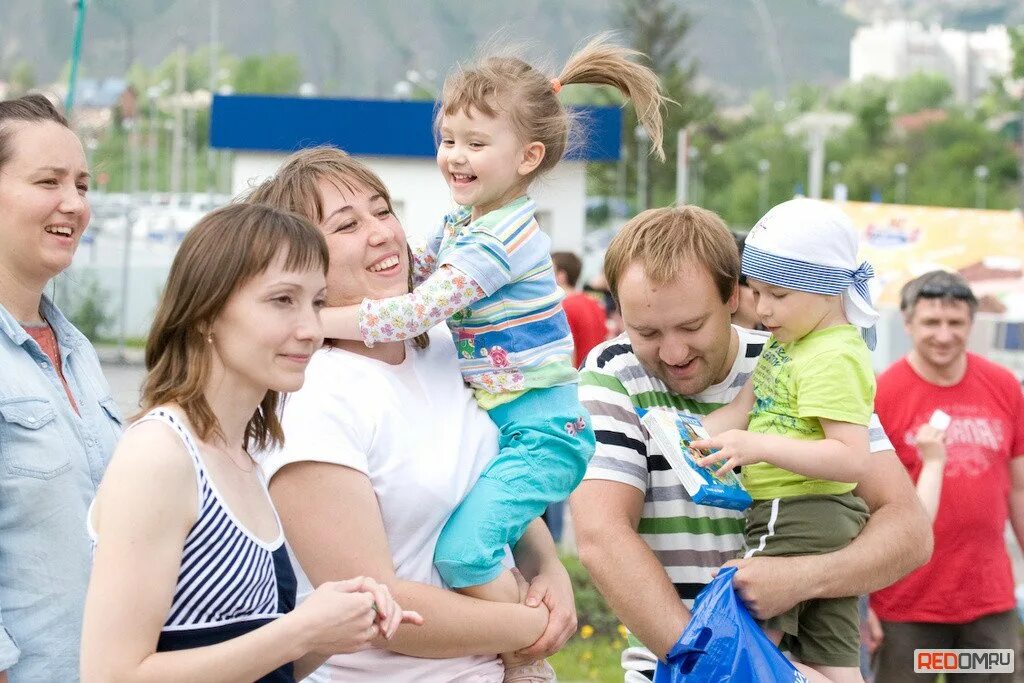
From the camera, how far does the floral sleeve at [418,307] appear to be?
2.46m

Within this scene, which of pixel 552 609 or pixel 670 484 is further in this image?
pixel 670 484

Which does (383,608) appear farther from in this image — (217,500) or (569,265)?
(569,265)

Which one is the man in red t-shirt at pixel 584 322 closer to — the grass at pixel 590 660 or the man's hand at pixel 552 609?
the grass at pixel 590 660

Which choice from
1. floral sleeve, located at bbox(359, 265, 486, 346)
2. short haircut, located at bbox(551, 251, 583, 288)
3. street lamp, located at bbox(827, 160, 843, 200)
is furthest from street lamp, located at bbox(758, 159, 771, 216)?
floral sleeve, located at bbox(359, 265, 486, 346)

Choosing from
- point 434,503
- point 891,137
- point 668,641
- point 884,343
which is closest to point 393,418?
point 434,503

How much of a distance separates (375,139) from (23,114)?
55.8ft

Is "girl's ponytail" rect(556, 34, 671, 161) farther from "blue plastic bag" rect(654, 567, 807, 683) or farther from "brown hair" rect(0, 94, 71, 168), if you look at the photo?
"brown hair" rect(0, 94, 71, 168)

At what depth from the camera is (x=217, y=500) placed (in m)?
Answer: 1.93

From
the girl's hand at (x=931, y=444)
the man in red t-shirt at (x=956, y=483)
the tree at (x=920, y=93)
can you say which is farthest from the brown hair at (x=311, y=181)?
the tree at (x=920, y=93)

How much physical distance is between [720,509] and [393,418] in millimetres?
948

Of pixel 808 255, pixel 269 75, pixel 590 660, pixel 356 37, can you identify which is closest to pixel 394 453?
pixel 808 255

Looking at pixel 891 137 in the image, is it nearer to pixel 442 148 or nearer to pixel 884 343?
pixel 884 343

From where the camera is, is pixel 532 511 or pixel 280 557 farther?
pixel 532 511

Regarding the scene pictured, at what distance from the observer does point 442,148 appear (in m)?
2.99
